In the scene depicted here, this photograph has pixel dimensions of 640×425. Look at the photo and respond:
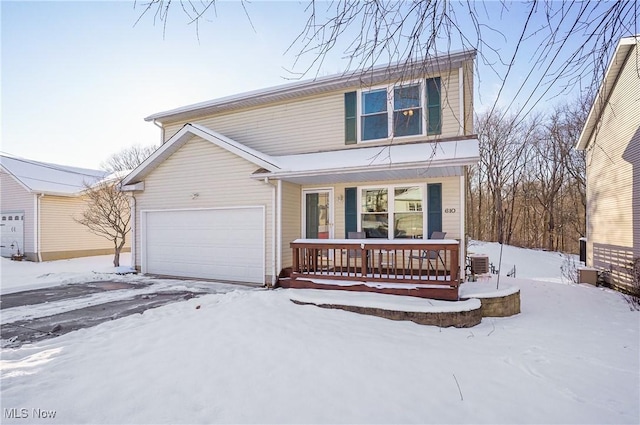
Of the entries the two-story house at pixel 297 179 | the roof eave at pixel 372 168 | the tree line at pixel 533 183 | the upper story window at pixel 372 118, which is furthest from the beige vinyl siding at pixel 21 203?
the tree line at pixel 533 183

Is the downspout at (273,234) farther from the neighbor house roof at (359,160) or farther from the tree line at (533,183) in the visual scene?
the tree line at (533,183)

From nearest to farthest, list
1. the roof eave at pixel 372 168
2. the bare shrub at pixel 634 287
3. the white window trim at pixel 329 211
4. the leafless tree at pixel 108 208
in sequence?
the roof eave at pixel 372 168 → the bare shrub at pixel 634 287 → the white window trim at pixel 329 211 → the leafless tree at pixel 108 208

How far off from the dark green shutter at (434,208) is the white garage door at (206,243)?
4452 millimetres

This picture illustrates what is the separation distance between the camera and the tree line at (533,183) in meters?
21.4

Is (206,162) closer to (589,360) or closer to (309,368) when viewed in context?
(309,368)

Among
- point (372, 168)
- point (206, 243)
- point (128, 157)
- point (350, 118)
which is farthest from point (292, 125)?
point (128, 157)

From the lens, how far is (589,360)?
4.19 m

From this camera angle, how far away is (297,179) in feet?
28.6

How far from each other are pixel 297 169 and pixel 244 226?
7.73 ft

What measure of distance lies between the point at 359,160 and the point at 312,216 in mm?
2394

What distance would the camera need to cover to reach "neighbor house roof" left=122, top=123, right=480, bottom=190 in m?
7.06

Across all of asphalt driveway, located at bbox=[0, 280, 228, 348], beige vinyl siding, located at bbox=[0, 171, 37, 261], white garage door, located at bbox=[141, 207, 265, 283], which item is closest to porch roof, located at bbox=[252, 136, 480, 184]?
white garage door, located at bbox=[141, 207, 265, 283]

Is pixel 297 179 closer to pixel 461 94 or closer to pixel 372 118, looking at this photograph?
pixel 372 118

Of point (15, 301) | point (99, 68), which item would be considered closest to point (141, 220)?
point (15, 301)
